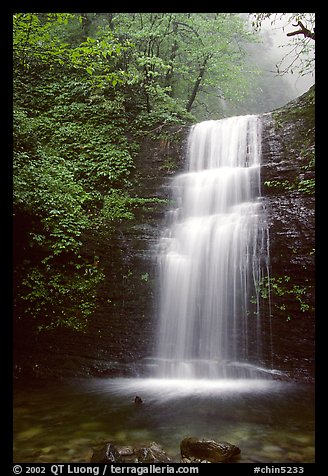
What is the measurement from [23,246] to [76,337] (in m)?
2.06

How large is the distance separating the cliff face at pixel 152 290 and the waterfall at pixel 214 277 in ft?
0.75

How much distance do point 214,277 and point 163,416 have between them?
281 centimetres

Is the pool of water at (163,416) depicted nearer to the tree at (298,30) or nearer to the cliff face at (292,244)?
the cliff face at (292,244)

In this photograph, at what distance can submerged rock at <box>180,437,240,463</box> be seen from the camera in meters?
3.27

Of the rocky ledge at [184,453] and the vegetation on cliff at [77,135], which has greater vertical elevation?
the vegetation on cliff at [77,135]

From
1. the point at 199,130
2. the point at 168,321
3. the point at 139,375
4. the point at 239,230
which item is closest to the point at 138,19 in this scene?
the point at 199,130

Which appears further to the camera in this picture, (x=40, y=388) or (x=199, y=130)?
(x=199, y=130)

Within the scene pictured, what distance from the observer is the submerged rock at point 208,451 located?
327 cm

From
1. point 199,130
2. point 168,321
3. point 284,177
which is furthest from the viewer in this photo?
point 199,130

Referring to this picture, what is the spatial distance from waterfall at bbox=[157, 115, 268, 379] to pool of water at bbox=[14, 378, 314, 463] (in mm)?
469

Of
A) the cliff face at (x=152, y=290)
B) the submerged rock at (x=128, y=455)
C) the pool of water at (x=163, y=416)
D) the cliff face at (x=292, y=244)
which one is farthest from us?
the cliff face at (x=152, y=290)

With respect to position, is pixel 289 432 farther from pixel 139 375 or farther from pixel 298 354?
pixel 139 375

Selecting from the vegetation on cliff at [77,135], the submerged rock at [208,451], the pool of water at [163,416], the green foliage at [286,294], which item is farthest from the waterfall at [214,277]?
the submerged rock at [208,451]
